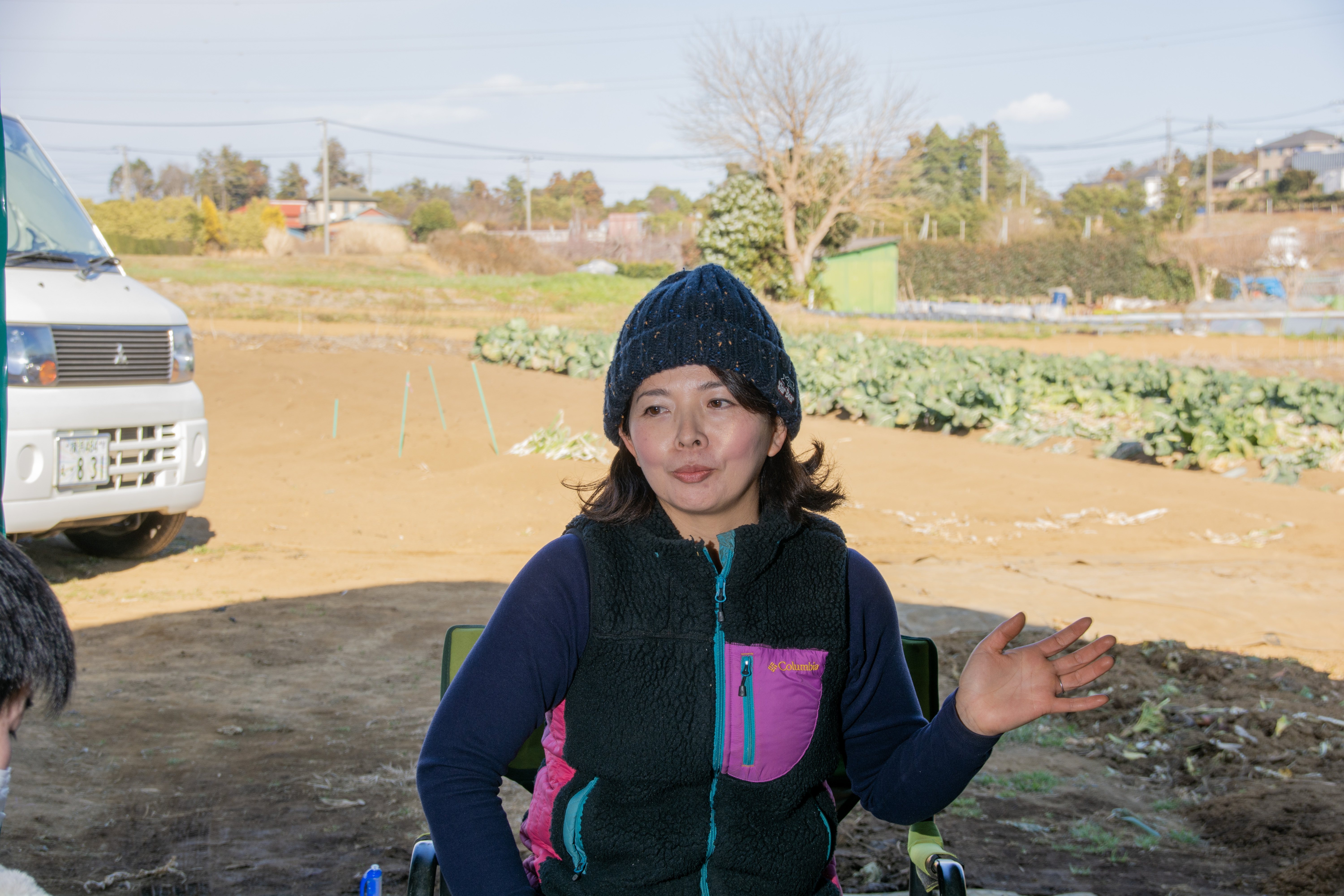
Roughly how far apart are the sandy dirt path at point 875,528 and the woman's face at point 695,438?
166 inches

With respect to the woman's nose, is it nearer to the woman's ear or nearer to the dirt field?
the woman's ear

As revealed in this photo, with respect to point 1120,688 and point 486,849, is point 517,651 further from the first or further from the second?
point 1120,688

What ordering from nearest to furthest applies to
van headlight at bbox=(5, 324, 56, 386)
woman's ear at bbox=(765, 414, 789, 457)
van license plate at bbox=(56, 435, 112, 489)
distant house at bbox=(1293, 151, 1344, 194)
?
1. woman's ear at bbox=(765, 414, 789, 457)
2. van headlight at bbox=(5, 324, 56, 386)
3. van license plate at bbox=(56, 435, 112, 489)
4. distant house at bbox=(1293, 151, 1344, 194)

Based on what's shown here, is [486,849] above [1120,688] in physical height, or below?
above

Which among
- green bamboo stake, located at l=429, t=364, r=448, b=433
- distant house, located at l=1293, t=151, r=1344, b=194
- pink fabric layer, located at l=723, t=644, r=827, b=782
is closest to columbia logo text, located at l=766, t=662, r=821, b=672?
pink fabric layer, located at l=723, t=644, r=827, b=782

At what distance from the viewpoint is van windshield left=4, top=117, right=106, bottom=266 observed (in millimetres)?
5340

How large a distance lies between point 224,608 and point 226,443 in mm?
6293

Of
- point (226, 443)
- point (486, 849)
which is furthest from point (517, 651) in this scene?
point (226, 443)

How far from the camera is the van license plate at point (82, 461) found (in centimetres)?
532

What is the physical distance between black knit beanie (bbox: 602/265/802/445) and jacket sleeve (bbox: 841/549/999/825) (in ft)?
1.27

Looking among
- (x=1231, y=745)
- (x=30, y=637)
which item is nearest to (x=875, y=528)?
(x=1231, y=745)

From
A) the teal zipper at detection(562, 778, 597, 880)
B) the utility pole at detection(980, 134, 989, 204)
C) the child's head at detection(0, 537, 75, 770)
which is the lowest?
the teal zipper at detection(562, 778, 597, 880)

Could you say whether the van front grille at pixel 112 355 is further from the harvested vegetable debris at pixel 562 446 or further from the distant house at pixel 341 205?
the distant house at pixel 341 205

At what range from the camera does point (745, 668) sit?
169cm
